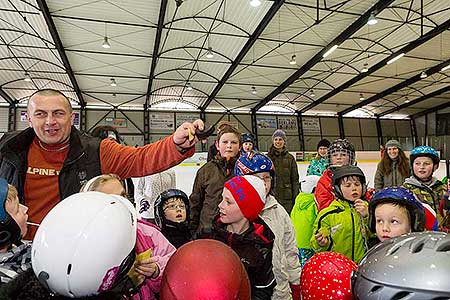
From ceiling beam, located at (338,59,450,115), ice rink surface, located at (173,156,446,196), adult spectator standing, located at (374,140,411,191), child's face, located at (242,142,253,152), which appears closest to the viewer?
child's face, located at (242,142,253,152)

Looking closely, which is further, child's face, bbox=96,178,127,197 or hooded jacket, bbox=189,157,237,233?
hooded jacket, bbox=189,157,237,233

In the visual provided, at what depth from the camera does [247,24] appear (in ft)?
37.2

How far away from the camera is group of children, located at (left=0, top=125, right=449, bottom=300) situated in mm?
1232

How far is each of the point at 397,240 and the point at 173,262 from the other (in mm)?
676

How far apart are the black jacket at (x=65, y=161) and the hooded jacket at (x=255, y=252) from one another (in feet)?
2.66

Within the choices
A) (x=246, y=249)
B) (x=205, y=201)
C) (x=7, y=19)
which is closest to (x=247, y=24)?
(x=7, y=19)

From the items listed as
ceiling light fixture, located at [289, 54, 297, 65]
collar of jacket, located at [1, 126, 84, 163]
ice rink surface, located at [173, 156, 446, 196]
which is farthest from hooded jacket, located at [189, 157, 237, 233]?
ceiling light fixture, located at [289, 54, 297, 65]

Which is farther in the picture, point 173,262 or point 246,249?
point 246,249

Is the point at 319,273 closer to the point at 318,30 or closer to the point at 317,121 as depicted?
the point at 318,30

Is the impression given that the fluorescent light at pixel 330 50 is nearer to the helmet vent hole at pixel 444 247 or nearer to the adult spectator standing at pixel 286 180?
the adult spectator standing at pixel 286 180

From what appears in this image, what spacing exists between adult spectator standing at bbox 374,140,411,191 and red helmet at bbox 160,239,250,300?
141 inches

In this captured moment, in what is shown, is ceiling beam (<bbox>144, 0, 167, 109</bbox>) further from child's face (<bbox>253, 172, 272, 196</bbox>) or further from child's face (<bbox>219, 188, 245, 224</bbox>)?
child's face (<bbox>219, 188, 245, 224</bbox>)

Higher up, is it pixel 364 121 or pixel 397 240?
pixel 364 121

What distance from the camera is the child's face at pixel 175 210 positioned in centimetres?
270
